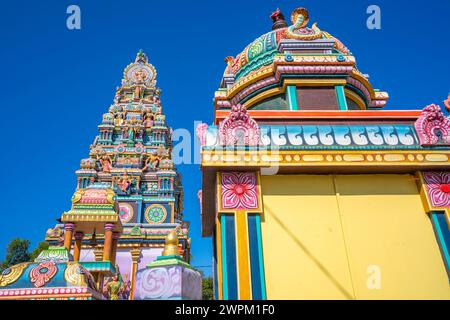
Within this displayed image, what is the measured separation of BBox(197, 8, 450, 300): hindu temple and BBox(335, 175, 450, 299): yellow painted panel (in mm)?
15

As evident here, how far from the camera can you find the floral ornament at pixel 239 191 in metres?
5.23

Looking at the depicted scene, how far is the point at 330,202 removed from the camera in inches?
216

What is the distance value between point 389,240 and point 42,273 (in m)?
5.62

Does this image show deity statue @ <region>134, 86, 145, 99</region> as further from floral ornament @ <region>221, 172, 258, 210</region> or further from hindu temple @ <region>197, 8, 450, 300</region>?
floral ornament @ <region>221, 172, 258, 210</region>

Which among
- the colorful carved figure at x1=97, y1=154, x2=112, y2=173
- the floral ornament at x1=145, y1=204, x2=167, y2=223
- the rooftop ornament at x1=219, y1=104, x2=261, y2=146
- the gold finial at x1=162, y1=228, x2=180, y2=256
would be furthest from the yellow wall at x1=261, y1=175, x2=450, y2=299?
the colorful carved figure at x1=97, y1=154, x2=112, y2=173

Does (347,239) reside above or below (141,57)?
below

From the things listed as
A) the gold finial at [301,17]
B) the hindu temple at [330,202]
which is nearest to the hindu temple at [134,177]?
Result: the gold finial at [301,17]

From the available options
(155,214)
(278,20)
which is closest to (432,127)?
(278,20)

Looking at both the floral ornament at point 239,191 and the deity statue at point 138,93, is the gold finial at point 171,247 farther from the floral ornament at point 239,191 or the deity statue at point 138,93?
the deity statue at point 138,93

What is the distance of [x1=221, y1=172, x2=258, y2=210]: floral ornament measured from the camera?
5.23 metres

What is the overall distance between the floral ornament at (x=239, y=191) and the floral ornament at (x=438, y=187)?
2797mm

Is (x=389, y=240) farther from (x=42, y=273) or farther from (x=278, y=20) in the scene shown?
(x=278, y=20)

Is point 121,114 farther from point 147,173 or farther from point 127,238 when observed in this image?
point 127,238
